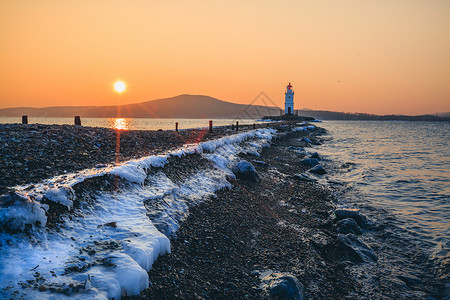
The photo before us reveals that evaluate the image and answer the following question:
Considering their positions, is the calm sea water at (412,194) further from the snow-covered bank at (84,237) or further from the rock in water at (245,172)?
the snow-covered bank at (84,237)

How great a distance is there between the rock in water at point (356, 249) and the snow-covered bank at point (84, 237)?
4.16 meters

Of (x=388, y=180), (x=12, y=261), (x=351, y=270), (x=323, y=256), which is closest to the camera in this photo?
(x=12, y=261)

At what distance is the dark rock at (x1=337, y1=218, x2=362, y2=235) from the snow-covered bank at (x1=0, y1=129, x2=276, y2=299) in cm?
474

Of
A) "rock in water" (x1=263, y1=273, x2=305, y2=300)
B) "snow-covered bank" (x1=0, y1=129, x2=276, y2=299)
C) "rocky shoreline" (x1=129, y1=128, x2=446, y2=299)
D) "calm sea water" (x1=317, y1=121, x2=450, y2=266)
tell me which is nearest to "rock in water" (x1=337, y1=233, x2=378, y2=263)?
"rocky shoreline" (x1=129, y1=128, x2=446, y2=299)

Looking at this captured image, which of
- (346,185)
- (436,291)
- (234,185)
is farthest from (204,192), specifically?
(346,185)

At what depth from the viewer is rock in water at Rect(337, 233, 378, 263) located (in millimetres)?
6114

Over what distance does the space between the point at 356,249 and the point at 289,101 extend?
92130 millimetres

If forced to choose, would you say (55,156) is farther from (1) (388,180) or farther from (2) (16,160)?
(1) (388,180)

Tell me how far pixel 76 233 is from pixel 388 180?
16.3 meters

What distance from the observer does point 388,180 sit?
49.0 feet

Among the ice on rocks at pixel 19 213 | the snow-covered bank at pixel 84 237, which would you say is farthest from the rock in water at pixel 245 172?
the ice on rocks at pixel 19 213

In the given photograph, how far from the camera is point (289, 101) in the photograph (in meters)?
93.6

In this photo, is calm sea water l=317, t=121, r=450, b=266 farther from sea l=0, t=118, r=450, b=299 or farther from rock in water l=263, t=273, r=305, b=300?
rock in water l=263, t=273, r=305, b=300

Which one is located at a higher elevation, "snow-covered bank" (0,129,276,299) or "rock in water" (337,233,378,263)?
"snow-covered bank" (0,129,276,299)
